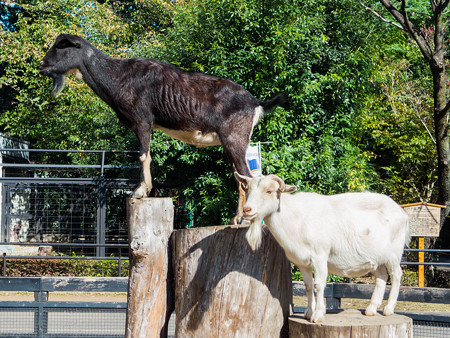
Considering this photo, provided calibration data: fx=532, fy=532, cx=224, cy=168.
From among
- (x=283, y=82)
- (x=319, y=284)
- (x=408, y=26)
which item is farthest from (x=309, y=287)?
(x=408, y=26)

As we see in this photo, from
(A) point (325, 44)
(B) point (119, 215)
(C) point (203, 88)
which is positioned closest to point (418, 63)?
(A) point (325, 44)

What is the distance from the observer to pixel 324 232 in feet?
13.1

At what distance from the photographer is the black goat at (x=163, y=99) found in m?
4.93

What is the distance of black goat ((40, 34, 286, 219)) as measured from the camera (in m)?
4.93

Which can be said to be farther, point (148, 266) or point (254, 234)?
point (148, 266)

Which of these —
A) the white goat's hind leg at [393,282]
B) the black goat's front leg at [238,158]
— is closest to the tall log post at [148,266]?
the black goat's front leg at [238,158]

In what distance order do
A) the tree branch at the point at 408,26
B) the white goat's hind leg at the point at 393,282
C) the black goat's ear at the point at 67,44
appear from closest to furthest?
the white goat's hind leg at the point at 393,282, the black goat's ear at the point at 67,44, the tree branch at the point at 408,26

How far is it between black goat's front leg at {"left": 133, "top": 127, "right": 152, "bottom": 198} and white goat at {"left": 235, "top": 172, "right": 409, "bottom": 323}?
1.30 metres

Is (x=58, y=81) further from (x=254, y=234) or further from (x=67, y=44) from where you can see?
(x=254, y=234)

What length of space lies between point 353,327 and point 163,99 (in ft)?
8.57

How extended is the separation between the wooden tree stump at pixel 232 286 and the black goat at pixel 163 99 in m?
0.69

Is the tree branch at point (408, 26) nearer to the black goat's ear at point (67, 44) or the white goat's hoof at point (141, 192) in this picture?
the black goat's ear at point (67, 44)

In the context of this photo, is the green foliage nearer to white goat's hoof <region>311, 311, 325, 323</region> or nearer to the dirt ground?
the dirt ground

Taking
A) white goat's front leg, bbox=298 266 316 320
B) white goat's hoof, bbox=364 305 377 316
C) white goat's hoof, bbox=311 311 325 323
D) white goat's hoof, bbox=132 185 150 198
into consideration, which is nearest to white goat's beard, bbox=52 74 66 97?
white goat's hoof, bbox=132 185 150 198
